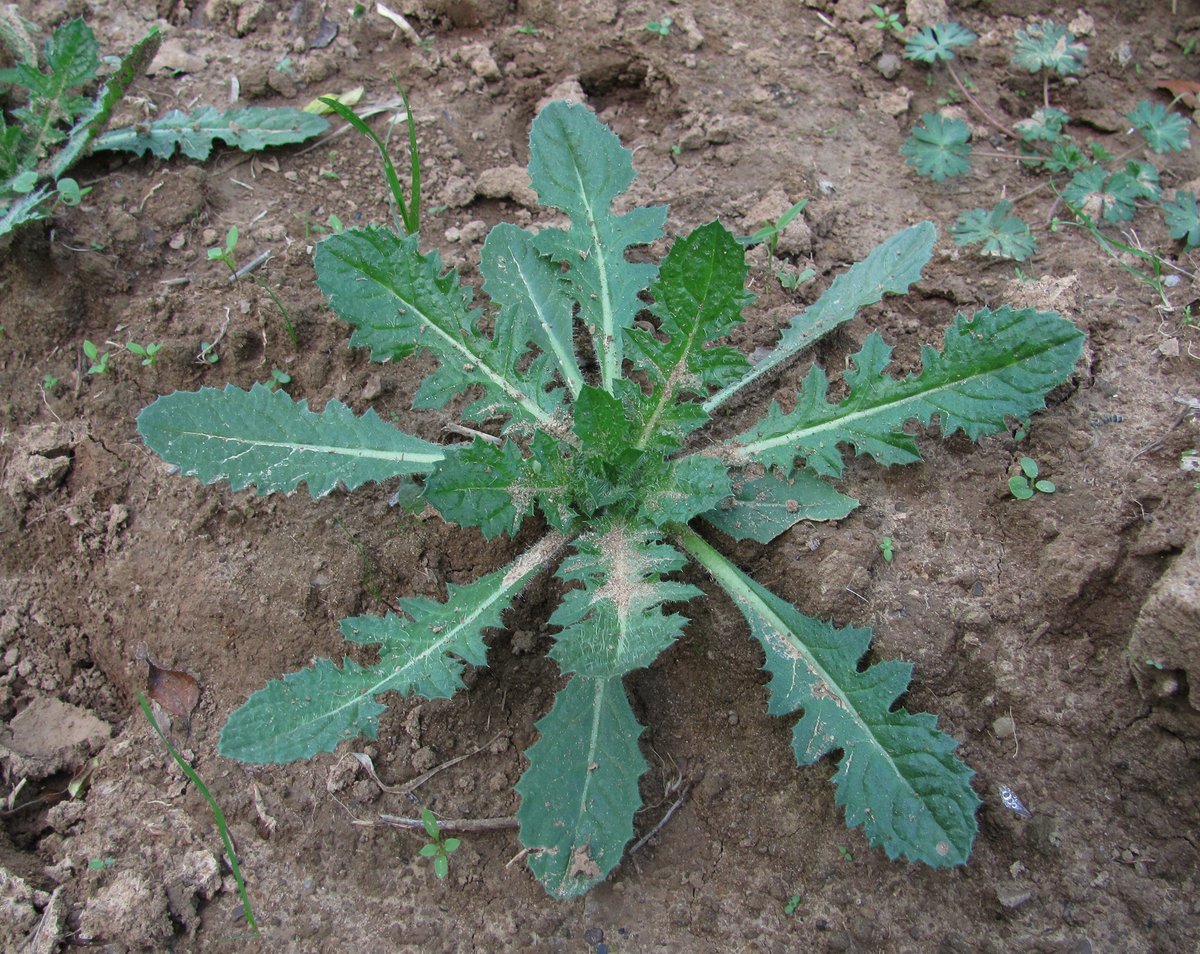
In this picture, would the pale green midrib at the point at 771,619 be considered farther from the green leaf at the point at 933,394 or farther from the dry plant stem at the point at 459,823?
the dry plant stem at the point at 459,823

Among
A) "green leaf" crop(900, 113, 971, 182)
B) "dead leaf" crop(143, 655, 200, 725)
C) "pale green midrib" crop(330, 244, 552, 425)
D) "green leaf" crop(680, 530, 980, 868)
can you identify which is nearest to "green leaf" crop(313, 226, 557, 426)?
"pale green midrib" crop(330, 244, 552, 425)

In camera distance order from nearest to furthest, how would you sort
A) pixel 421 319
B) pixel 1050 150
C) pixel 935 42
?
pixel 421 319
pixel 1050 150
pixel 935 42

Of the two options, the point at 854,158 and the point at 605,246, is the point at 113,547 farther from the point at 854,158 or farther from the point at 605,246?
the point at 854,158

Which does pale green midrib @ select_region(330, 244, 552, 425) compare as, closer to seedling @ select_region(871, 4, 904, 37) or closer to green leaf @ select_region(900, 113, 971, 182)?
green leaf @ select_region(900, 113, 971, 182)

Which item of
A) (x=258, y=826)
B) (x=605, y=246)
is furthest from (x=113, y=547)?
(x=605, y=246)

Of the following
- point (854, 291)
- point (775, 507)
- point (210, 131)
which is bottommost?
point (775, 507)

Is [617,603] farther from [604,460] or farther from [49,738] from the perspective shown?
[49,738]

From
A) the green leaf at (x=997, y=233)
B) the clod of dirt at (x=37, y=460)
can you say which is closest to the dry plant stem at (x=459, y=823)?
the clod of dirt at (x=37, y=460)

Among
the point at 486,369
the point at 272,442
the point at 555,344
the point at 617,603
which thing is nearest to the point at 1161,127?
the point at 555,344
